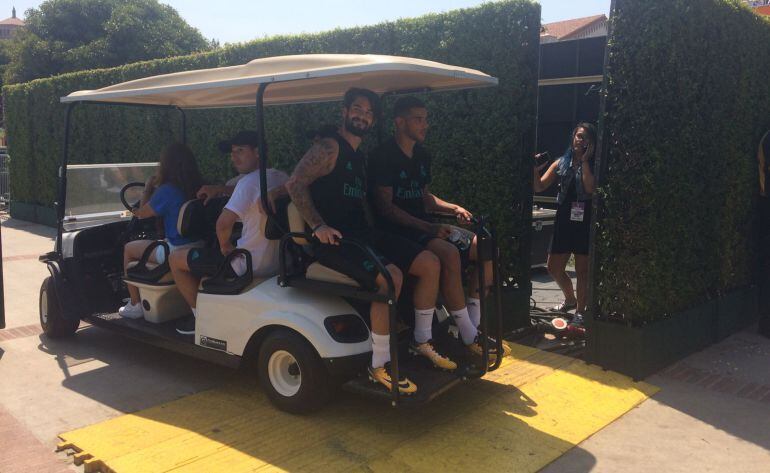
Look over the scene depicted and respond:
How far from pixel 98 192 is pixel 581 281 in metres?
4.29

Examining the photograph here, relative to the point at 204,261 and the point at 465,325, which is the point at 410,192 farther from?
the point at 204,261

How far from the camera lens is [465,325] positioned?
161 inches

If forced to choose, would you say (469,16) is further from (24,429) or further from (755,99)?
(24,429)

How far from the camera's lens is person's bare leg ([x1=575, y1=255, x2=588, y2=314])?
5.62m

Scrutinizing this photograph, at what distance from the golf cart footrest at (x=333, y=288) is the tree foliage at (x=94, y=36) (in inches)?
944

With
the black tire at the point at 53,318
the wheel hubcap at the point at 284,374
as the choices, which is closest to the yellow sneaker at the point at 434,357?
the wheel hubcap at the point at 284,374

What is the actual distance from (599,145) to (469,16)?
1.80 metres

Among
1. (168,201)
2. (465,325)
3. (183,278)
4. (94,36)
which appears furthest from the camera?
(94,36)

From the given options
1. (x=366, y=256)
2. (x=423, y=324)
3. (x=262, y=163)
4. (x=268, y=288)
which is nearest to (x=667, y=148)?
(x=423, y=324)

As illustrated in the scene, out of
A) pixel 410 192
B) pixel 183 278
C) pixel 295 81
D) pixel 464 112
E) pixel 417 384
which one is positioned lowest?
pixel 417 384

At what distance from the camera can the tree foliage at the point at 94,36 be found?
25.1 meters

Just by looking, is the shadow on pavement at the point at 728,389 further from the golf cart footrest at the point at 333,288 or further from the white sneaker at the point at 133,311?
the white sneaker at the point at 133,311

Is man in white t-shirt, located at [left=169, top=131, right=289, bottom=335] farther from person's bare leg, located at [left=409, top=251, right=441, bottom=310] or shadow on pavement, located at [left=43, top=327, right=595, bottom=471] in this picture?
person's bare leg, located at [left=409, top=251, right=441, bottom=310]

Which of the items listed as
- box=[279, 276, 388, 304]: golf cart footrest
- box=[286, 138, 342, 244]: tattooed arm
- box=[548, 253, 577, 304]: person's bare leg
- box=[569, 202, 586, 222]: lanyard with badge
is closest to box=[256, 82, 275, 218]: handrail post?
box=[286, 138, 342, 244]: tattooed arm
